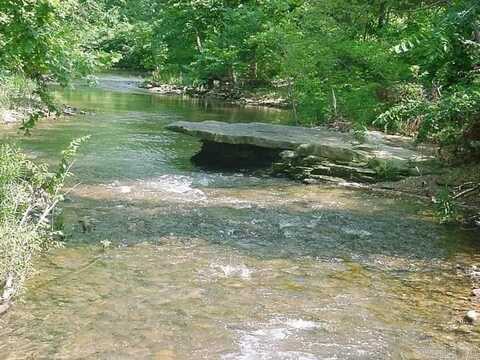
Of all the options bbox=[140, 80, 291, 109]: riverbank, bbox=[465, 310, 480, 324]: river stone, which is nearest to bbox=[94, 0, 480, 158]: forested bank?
bbox=[140, 80, 291, 109]: riverbank

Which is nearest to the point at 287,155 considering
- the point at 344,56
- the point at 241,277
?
the point at 241,277

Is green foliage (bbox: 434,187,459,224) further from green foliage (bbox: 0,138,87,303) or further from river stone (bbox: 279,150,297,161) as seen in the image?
green foliage (bbox: 0,138,87,303)

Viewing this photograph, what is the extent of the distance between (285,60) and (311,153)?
8.85m

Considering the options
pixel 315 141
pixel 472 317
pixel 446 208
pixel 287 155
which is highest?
pixel 315 141

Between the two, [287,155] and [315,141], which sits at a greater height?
[315,141]

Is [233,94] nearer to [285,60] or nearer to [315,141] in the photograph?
[285,60]

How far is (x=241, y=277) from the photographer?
7051mm

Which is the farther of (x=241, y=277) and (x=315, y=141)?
(x=315, y=141)

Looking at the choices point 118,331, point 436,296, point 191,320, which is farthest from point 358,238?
point 118,331

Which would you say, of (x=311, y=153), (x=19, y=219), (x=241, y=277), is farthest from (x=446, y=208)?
(x=19, y=219)

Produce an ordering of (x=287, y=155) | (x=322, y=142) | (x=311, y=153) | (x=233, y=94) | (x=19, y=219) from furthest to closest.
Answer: (x=233, y=94) → (x=287, y=155) → (x=322, y=142) → (x=311, y=153) → (x=19, y=219)

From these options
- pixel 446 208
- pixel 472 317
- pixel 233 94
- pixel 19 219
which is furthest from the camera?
pixel 233 94

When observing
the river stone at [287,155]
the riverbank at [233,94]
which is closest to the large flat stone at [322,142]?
the river stone at [287,155]

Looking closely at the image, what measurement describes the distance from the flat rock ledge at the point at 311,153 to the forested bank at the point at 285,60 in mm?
712
